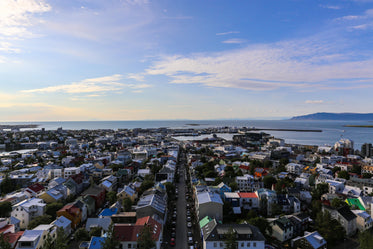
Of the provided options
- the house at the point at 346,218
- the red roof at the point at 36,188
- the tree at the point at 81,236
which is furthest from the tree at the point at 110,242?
the red roof at the point at 36,188

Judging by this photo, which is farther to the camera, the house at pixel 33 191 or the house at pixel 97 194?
the house at pixel 33 191

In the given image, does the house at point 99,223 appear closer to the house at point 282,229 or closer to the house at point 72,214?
the house at point 72,214

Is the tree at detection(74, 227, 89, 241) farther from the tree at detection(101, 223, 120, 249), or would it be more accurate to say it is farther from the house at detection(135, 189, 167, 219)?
the house at detection(135, 189, 167, 219)

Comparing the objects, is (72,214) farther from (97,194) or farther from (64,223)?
(97,194)

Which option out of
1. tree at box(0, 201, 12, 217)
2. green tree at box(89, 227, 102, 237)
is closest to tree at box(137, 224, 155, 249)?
green tree at box(89, 227, 102, 237)

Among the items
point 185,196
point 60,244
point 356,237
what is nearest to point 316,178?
point 356,237

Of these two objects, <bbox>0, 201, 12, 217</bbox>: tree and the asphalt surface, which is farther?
<bbox>0, 201, 12, 217</bbox>: tree

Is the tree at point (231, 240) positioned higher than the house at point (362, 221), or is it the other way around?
the tree at point (231, 240)
